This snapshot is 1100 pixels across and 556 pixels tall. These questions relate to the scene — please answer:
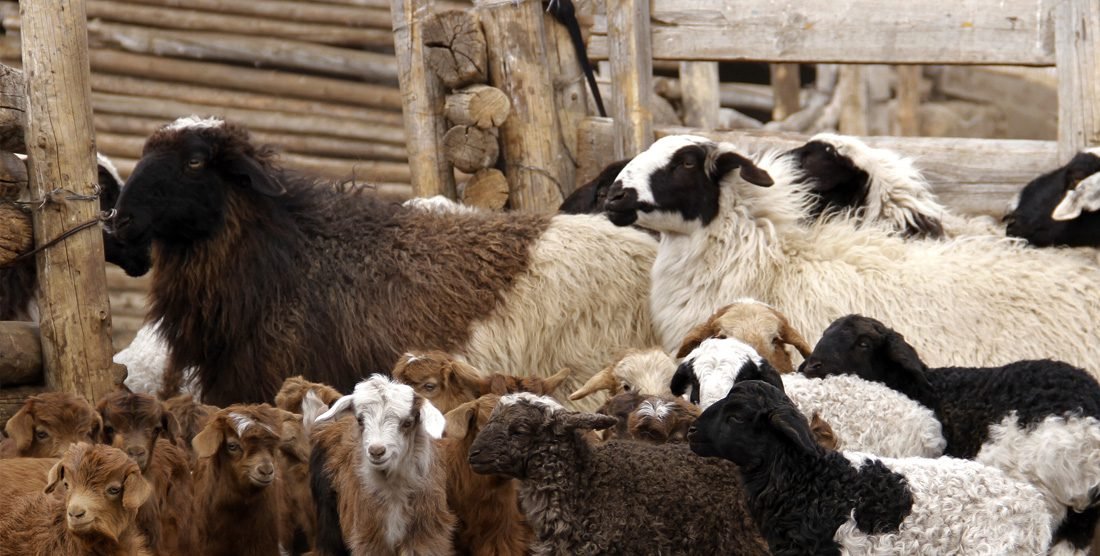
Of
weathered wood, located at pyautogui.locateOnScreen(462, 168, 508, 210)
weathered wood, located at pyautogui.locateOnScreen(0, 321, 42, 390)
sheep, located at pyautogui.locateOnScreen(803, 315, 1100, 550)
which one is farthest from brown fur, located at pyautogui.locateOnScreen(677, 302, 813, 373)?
weathered wood, located at pyautogui.locateOnScreen(0, 321, 42, 390)

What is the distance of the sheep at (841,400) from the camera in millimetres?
7703

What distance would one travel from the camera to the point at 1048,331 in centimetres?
925

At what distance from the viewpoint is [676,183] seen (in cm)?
977

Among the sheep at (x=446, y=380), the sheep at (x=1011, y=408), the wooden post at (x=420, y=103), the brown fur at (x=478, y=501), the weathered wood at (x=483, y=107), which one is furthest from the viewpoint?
the wooden post at (x=420, y=103)

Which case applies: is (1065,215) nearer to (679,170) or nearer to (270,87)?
(679,170)

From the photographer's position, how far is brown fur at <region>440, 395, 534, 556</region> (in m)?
7.38

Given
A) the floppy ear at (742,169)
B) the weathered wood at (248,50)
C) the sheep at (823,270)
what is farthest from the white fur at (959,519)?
the weathered wood at (248,50)

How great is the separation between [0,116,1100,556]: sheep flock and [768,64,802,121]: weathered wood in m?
9.80

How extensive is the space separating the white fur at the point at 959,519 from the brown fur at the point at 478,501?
A: 156cm

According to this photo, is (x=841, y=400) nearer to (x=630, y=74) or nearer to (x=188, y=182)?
(x=188, y=182)

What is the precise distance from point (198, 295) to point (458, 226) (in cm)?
165

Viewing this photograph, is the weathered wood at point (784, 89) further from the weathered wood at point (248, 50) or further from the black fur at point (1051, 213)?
the black fur at point (1051, 213)

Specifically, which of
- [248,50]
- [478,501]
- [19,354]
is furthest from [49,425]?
[248,50]

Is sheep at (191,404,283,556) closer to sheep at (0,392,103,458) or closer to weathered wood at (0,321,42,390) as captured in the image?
sheep at (0,392,103,458)
